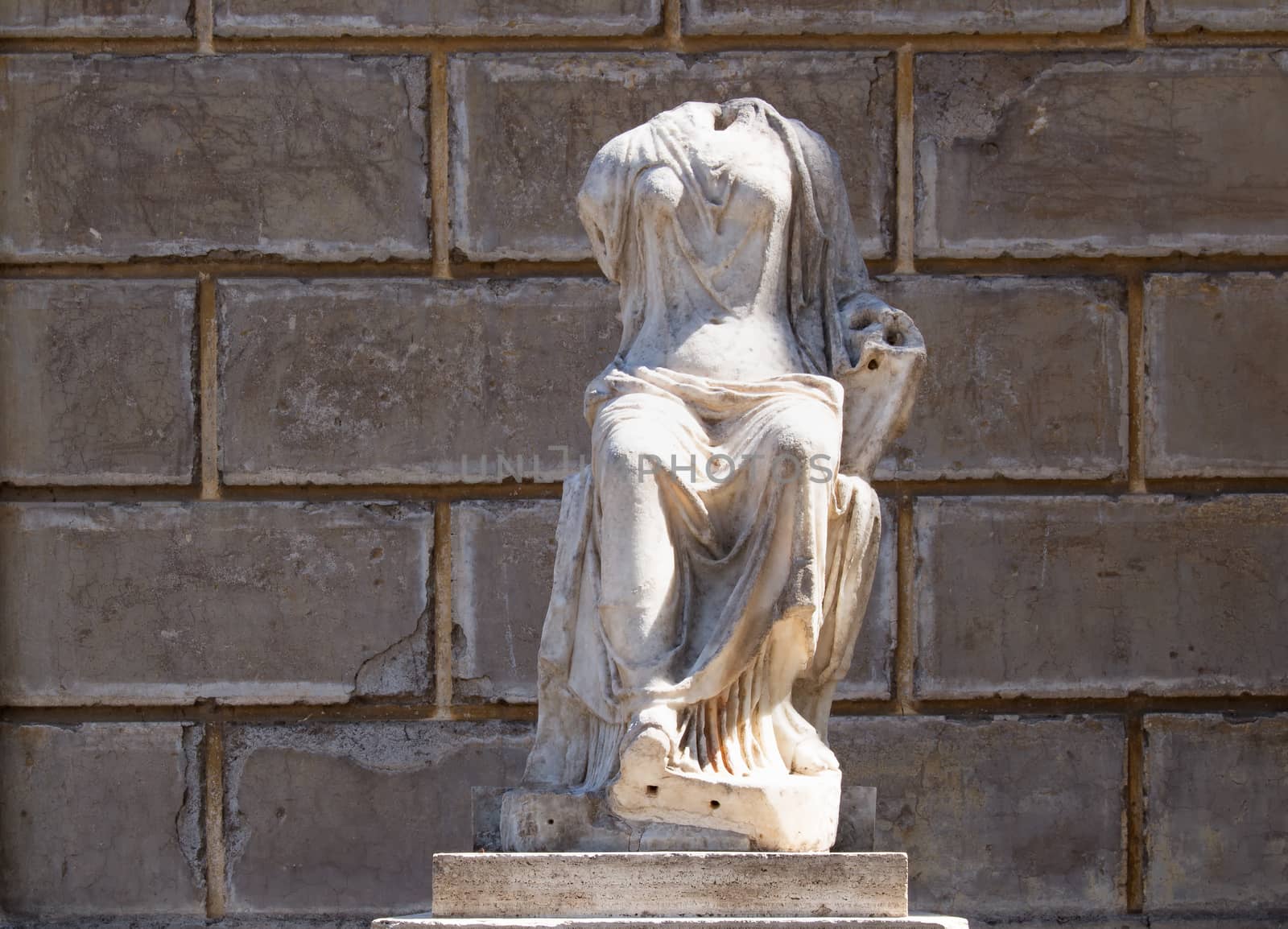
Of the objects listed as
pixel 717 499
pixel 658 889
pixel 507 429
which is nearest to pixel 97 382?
pixel 507 429

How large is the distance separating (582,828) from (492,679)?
2.32m

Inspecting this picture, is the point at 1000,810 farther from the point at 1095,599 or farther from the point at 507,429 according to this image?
the point at 507,429

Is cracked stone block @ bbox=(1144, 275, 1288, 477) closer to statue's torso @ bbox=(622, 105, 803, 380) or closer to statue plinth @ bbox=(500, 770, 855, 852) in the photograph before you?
statue's torso @ bbox=(622, 105, 803, 380)

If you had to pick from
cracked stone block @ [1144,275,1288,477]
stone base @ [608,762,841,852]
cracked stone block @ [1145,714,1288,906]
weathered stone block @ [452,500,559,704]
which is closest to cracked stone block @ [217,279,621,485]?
weathered stone block @ [452,500,559,704]

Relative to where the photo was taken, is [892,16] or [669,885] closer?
[669,885]

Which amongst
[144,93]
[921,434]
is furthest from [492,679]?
[144,93]

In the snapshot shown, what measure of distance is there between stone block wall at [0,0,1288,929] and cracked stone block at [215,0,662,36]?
1 cm

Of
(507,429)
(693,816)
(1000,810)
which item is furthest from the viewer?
(507,429)

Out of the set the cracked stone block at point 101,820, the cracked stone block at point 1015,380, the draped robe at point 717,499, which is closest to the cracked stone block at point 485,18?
the cracked stone block at point 1015,380

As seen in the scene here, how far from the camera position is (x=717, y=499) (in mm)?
6113

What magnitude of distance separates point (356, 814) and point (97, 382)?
1414mm

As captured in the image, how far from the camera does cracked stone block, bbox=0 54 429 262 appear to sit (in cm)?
847

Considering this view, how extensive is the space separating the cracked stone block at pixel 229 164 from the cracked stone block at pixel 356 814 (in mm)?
1406

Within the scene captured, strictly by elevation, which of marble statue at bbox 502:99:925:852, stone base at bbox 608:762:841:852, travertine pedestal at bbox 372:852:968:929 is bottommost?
travertine pedestal at bbox 372:852:968:929
